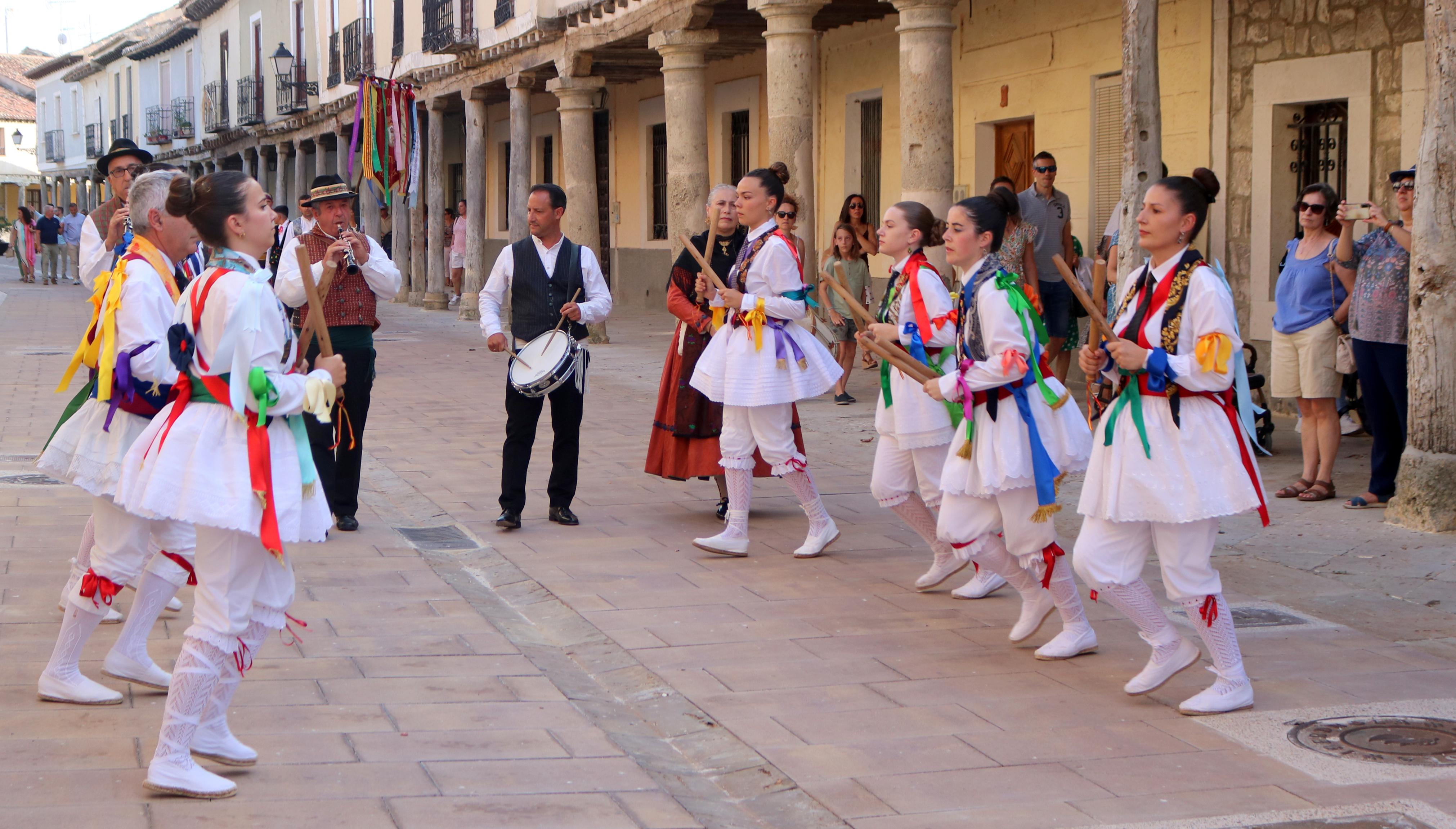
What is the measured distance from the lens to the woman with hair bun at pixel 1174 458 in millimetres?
4555

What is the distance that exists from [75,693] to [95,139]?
62.7 meters

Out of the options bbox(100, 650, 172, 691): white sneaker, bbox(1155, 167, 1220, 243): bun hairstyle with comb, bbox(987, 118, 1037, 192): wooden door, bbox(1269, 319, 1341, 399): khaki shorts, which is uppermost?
bbox(987, 118, 1037, 192): wooden door

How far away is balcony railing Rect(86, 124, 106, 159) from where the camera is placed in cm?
6050

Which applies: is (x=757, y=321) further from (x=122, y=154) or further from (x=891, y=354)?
(x=122, y=154)

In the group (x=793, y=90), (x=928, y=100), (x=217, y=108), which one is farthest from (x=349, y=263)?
(x=217, y=108)

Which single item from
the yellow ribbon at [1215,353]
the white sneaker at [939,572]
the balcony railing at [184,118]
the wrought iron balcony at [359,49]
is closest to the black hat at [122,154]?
the white sneaker at [939,572]

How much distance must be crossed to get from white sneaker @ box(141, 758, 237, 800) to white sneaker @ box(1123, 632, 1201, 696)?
2682 millimetres

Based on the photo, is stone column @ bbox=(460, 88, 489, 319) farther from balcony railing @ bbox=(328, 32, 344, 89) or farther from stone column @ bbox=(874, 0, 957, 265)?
stone column @ bbox=(874, 0, 957, 265)

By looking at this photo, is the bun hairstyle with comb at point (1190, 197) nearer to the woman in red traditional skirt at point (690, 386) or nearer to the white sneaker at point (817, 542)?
the white sneaker at point (817, 542)

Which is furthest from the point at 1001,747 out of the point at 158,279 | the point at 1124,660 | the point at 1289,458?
the point at 1289,458

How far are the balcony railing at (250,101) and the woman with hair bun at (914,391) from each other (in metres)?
35.1

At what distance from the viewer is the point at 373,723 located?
4.52m

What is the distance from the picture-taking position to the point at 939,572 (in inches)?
247

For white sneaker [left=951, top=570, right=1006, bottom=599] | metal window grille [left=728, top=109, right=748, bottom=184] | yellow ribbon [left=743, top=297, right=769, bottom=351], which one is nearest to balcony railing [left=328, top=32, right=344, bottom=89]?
metal window grille [left=728, top=109, right=748, bottom=184]
